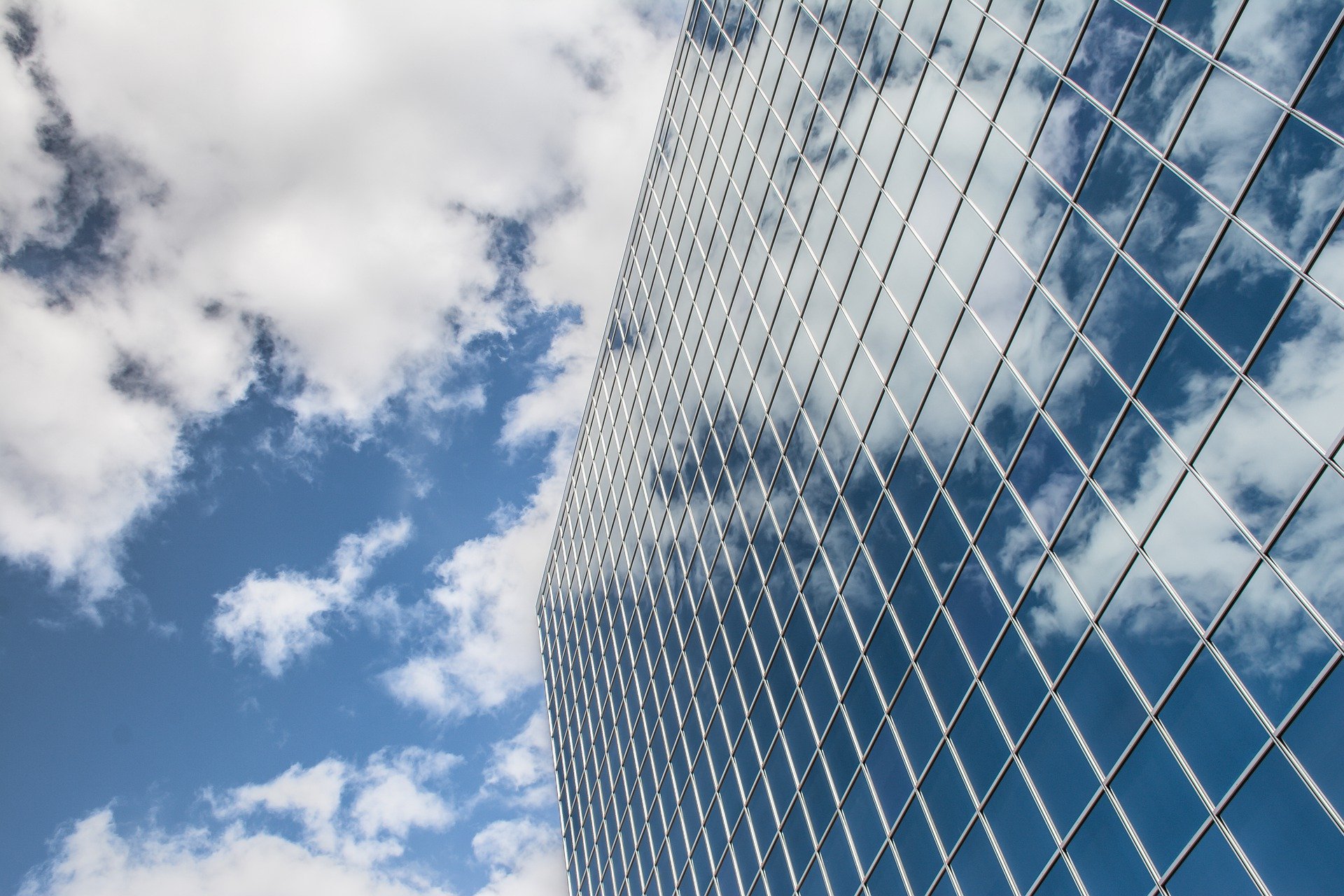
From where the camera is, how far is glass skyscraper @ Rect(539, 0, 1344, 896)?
13.9 meters

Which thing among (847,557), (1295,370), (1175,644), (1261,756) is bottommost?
(1261,756)

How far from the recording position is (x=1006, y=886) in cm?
1827

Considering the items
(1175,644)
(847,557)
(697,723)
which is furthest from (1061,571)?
(697,723)

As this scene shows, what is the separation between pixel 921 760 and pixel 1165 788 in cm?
705

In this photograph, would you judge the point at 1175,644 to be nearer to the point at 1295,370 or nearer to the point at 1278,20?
the point at 1295,370

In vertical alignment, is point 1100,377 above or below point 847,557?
below

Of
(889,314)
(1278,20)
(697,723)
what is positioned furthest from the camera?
(697,723)

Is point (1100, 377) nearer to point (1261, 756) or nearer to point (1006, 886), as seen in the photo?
point (1261, 756)

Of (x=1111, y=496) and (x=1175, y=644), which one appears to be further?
(x=1111, y=496)

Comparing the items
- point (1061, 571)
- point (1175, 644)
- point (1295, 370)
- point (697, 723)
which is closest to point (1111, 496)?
point (1061, 571)

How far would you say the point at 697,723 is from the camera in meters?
34.6

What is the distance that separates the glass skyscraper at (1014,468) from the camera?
13.9 m

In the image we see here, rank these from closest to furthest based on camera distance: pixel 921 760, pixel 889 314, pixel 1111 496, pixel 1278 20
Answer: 1. pixel 1278 20
2. pixel 1111 496
3. pixel 921 760
4. pixel 889 314

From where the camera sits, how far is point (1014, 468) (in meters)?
19.7
